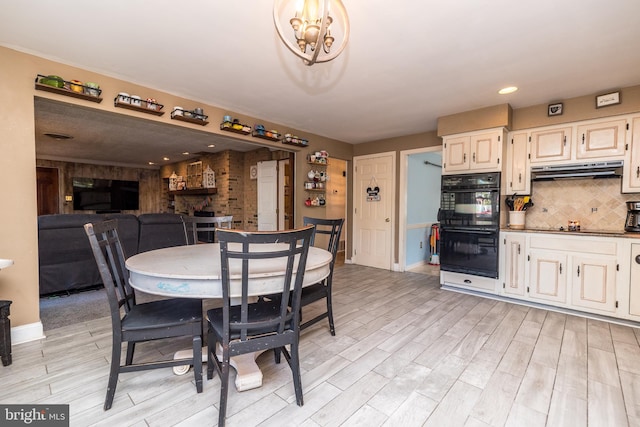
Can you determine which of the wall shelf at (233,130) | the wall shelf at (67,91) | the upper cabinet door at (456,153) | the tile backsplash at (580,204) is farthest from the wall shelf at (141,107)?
the tile backsplash at (580,204)

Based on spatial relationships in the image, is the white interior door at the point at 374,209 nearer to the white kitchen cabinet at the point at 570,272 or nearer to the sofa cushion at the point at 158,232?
the white kitchen cabinet at the point at 570,272

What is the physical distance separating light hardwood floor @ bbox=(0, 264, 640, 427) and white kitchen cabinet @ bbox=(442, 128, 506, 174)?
72.6 inches

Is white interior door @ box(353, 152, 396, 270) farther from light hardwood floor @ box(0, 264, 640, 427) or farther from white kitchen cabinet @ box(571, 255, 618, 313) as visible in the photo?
white kitchen cabinet @ box(571, 255, 618, 313)

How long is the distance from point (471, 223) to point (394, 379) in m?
2.46

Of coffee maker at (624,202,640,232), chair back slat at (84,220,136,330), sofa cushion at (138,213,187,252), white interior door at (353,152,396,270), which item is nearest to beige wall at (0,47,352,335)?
chair back slat at (84,220,136,330)

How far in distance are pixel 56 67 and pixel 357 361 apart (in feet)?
11.4

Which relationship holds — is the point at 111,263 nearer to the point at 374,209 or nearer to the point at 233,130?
the point at 233,130

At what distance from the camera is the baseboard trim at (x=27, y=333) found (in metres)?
2.27

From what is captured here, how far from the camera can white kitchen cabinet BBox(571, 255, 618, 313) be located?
2.82 meters

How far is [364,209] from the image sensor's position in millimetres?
A: 5477

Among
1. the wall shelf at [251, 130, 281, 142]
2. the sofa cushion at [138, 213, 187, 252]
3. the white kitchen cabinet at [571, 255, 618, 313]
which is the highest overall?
the wall shelf at [251, 130, 281, 142]

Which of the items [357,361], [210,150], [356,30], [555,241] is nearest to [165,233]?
[210,150]

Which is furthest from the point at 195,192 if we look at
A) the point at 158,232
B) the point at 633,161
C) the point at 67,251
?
the point at 633,161

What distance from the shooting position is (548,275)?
125 inches
